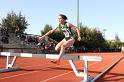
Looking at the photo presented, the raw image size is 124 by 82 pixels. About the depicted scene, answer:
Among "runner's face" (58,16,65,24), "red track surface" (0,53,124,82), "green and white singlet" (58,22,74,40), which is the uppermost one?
"runner's face" (58,16,65,24)

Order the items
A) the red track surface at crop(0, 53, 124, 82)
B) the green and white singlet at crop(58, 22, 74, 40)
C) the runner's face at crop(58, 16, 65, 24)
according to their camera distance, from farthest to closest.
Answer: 1. the red track surface at crop(0, 53, 124, 82)
2. the green and white singlet at crop(58, 22, 74, 40)
3. the runner's face at crop(58, 16, 65, 24)

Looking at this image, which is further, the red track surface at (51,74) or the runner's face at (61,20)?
the red track surface at (51,74)

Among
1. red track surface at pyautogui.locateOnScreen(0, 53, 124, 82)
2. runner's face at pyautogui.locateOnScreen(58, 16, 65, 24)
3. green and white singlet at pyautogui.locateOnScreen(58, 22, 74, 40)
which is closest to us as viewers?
runner's face at pyautogui.locateOnScreen(58, 16, 65, 24)

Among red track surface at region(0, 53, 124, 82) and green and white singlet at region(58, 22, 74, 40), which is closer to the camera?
green and white singlet at region(58, 22, 74, 40)

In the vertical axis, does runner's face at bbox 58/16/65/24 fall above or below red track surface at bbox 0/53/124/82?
above

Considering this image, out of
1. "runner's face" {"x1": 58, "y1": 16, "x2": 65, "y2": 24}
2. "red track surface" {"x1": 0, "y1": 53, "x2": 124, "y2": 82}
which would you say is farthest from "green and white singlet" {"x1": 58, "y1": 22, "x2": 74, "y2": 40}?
"red track surface" {"x1": 0, "y1": 53, "x2": 124, "y2": 82}

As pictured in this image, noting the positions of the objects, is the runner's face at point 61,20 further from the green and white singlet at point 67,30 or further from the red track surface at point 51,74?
the red track surface at point 51,74

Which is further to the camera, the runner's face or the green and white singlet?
the green and white singlet

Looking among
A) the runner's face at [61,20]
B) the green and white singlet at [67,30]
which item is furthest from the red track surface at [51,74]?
the runner's face at [61,20]

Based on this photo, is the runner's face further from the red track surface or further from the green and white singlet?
the red track surface

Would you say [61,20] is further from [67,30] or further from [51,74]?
[51,74]

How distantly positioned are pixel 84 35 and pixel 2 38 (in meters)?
44.4

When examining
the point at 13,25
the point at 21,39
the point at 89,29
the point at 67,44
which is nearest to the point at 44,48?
the point at 21,39

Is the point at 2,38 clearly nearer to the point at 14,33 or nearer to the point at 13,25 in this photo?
the point at 14,33
